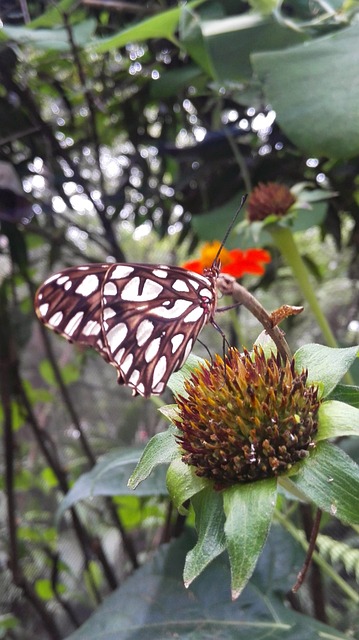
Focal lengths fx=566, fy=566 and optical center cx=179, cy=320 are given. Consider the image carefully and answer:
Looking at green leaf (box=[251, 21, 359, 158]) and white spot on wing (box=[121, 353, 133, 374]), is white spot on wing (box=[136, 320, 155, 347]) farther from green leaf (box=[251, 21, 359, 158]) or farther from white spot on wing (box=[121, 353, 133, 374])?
green leaf (box=[251, 21, 359, 158])

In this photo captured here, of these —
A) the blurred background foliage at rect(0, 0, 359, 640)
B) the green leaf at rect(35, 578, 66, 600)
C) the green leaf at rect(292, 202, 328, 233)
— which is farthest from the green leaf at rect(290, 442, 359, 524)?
the green leaf at rect(35, 578, 66, 600)

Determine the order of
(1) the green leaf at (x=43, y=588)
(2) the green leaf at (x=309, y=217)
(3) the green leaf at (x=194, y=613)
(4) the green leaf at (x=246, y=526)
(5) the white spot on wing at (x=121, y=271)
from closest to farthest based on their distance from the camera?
1. (4) the green leaf at (x=246, y=526)
2. (5) the white spot on wing at (x=121, y=271)
3. (3) the green leaf at (x=194, y=613)
4. (2) the green leaf at (x=309, y=217)
5. (1) the green leaf at (x=43, y=588)

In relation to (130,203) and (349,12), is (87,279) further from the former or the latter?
(130,203)

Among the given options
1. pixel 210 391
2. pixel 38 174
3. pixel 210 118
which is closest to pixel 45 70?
pixel 38 174

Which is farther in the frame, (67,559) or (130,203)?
(67,559)

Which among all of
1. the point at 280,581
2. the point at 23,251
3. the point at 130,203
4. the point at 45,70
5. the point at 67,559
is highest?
the point at 45,70

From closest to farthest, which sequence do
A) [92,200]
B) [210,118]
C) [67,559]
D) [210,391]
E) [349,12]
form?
[210,391] → [349,12] → [92,200] → [210,118] → [67,559]

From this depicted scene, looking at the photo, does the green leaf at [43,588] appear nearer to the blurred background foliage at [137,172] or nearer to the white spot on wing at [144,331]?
the blurred background foliage at [137,172]

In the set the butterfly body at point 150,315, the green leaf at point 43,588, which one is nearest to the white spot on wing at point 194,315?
the butterfly body at point 150,315
